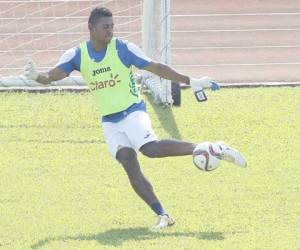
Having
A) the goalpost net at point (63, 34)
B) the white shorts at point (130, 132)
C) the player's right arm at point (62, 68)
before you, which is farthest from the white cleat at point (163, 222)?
the goalpost net at point (63, 34)

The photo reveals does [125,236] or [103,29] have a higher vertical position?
[103,29]

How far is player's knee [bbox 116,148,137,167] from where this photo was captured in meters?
9.33

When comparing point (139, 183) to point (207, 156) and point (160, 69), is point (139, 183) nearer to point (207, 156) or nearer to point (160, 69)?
point (207, 156)

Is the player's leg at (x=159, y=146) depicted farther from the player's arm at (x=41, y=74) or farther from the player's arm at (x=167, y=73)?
the player's arm at (x=41, y=74)

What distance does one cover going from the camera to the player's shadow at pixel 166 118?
1279 centimetres

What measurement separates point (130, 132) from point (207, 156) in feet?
2.47

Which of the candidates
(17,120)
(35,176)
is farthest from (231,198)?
(17,120)

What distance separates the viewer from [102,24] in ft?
30.5

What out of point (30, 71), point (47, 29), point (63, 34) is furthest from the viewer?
point (47, 29)

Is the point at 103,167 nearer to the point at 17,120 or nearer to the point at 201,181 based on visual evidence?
the point at 201,181

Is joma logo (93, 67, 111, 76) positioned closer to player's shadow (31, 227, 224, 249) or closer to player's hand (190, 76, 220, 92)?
player's hand (190, 76, 220, 92)

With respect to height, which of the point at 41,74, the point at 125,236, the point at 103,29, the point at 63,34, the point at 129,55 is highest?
the point at 103,29

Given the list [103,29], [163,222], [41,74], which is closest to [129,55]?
[103,29]

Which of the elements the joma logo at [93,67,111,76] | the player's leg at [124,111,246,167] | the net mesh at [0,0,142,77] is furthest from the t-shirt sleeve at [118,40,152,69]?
the net mesh at [0,0,142,77]
